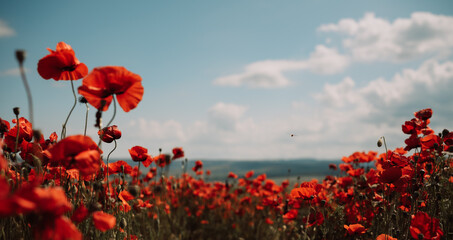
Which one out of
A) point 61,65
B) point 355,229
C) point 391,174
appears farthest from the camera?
point 355,229

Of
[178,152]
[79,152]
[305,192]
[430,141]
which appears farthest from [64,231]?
[178,152]

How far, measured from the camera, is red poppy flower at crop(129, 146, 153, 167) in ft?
7.88

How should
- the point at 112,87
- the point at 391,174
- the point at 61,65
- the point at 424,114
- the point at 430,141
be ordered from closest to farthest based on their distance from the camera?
the point at 112,87, the point at 61,65, the point at 391,174, the point at 430,141, the point at 424,114

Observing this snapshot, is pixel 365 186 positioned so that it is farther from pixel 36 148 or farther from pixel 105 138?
pixel 36 148

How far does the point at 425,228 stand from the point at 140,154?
6.78ft

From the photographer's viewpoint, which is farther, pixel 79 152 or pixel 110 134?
pixel 110 134

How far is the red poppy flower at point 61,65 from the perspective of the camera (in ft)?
5.31

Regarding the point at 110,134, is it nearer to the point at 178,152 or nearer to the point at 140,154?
the point at 140,154

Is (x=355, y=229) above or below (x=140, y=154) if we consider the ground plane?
below

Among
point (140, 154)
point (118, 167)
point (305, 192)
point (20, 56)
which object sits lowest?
point (305, 192)

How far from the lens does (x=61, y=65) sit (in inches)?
66.4

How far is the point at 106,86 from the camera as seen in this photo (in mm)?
1418

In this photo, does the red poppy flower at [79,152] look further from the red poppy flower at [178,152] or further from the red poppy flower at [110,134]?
the red poppy flower at [178,152]

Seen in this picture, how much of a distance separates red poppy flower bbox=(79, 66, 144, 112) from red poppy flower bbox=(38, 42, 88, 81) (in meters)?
0.39
